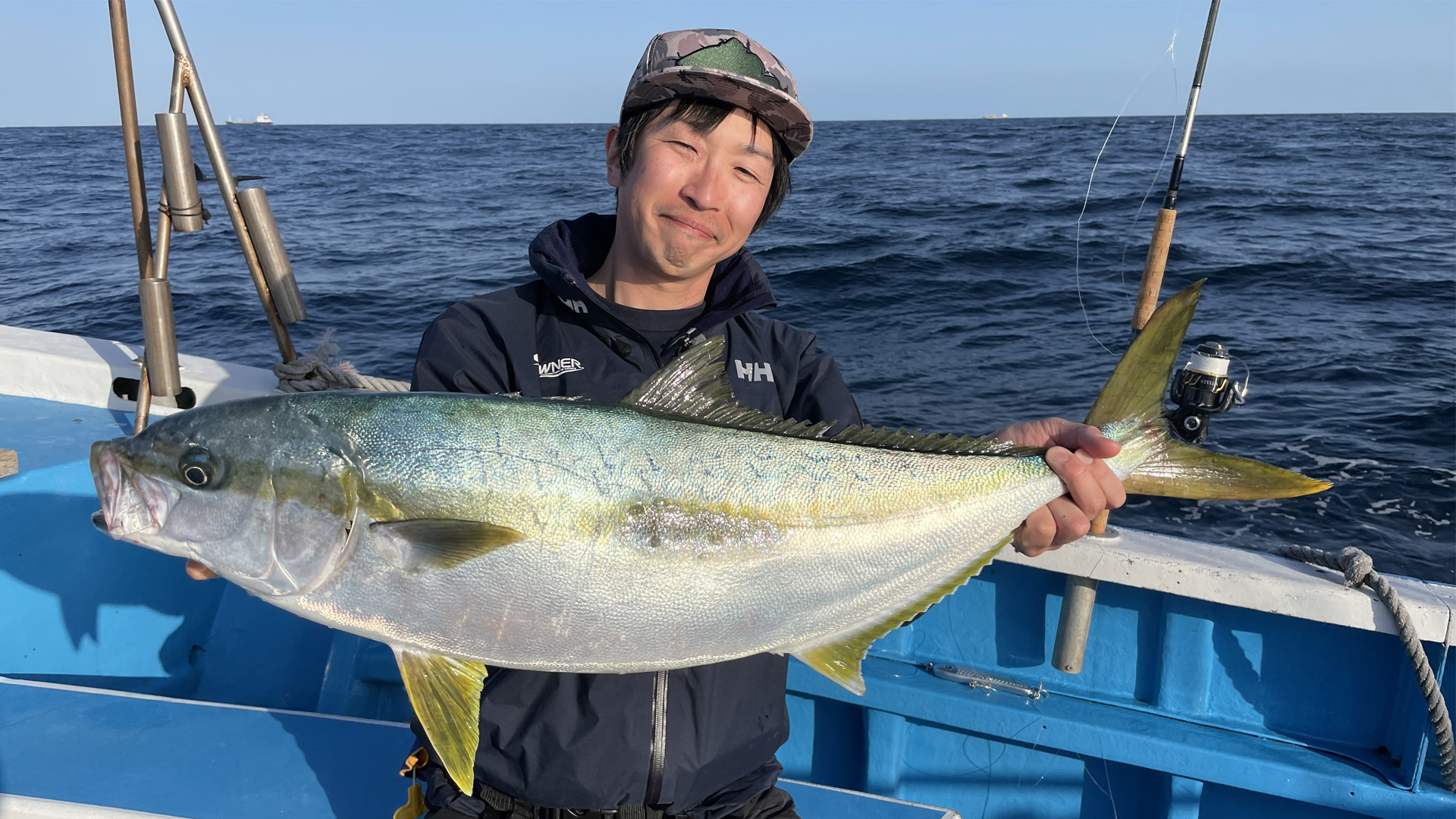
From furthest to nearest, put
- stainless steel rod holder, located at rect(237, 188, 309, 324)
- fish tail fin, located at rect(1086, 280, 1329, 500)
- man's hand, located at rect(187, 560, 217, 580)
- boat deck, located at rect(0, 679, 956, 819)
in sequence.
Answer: stainless steel rod holder, located at rect(237, 188, 309, 324)
boat deck, located at rect(0, 679, 956, 819)
fish tail fin, located at rect(1086, 280, 1329, 500)
man's hand, located at rect(187, 560, 217, 580)

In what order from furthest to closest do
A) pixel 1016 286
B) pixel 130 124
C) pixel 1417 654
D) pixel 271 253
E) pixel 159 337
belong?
pixel 1016 286 → pixel 271 253 → pixel 159 337 → pixel 130 124 → pixel 1417 654

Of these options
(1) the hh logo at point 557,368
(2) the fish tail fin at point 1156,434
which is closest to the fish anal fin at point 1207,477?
(2) the fish tail fin at point 1156,434

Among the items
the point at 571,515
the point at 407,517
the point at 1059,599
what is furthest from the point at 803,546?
the point at 1059,599

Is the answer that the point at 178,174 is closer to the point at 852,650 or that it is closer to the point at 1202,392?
the point at 852,650

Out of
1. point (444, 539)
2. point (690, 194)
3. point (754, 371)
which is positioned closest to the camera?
point (444, 539)

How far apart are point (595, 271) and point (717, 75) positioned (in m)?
0.65

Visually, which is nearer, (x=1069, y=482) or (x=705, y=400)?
(x=705, y=400)

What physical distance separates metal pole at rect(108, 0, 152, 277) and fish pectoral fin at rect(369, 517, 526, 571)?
2474 mm

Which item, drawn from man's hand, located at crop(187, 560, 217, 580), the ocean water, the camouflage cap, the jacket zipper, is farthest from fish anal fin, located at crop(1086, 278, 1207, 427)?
the ocean water

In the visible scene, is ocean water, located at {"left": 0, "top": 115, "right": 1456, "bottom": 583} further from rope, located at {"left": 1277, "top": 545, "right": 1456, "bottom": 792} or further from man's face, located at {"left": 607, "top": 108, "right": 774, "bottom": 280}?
man's face, located at {"left": 607, "top": 108, "right": 774, "bottom": 280}

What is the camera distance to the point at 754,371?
7.93ft

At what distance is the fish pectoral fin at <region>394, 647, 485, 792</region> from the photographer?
174 cm

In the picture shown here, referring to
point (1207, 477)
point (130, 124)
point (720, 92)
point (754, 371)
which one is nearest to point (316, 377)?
point (130, 124)

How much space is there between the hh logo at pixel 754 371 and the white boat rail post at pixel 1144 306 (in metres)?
0.96
